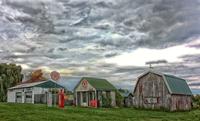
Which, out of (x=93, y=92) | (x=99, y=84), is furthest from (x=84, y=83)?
(x=99, y=84)

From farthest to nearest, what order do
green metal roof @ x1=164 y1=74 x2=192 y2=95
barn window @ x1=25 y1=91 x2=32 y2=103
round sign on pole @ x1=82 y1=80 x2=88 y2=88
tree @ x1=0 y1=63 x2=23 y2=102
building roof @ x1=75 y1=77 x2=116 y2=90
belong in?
tree @ x1=0 y1=63 x2=23 y2=102 < barn window @ x1=25 y1=91 x2=32 y2=103 < round sign on pole @ x1=82 y1=80 x2=88 y2=88 < building roof @ x1=75 y1=77 x2=116 y2=90 < green metal roof @ x1=164 y1=74 x2=192 y2=95

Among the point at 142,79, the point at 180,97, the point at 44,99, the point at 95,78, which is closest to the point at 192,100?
the point at 180,97

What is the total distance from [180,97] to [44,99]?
22.4 metres

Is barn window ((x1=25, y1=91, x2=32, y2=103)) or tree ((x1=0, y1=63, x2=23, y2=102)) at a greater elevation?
tree ((x1=0, y1=63, x2=23, y2=102))

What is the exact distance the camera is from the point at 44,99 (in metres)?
59.2

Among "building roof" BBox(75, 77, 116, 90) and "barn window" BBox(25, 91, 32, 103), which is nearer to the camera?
"building roof" BBox(75, 77, 116, 90)

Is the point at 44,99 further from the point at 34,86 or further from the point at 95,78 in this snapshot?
the point at 95,78

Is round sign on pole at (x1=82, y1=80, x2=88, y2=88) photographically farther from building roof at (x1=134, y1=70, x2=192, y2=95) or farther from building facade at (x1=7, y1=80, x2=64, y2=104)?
building roof at (x1=134, y1=70, x2=192, y2=95)

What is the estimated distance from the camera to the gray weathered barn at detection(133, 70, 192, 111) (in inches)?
2124

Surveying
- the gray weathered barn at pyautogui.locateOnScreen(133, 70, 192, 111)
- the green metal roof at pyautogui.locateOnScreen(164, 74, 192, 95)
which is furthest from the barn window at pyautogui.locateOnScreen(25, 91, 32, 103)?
the green metal roof at pyautogui.locateOnScreen(164, 74, 192, 95)

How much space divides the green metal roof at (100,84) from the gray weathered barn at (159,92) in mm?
6085

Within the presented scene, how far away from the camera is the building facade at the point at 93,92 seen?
60.3m

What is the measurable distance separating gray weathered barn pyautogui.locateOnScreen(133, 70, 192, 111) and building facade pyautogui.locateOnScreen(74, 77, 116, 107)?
5.77m

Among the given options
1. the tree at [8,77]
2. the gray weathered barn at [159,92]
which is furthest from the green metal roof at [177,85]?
the tree at [8,77]
